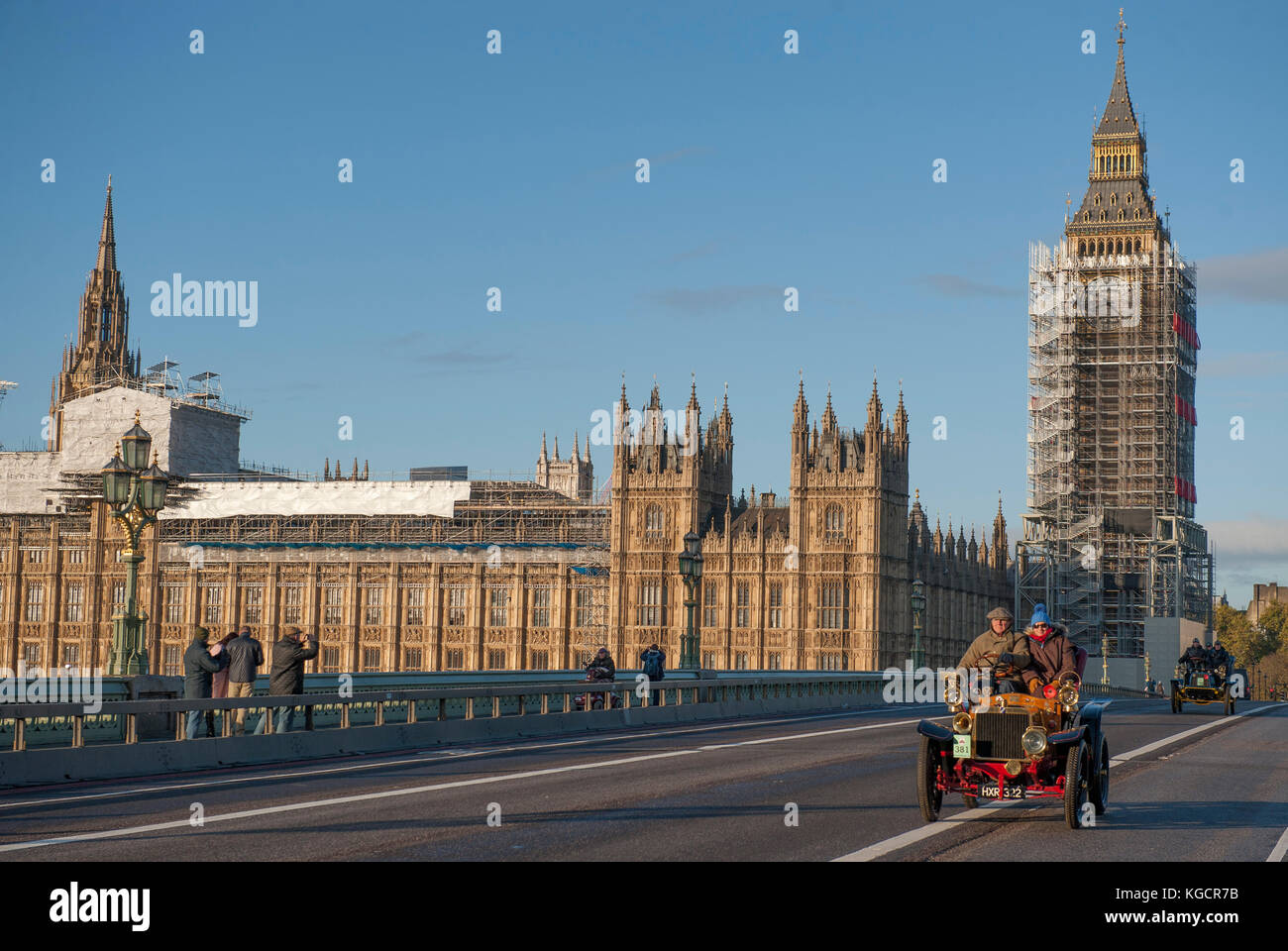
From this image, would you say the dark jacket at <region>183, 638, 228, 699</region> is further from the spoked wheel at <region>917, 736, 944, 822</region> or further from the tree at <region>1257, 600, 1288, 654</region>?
the tree at <region>1257, 600, 1288, 654</region>

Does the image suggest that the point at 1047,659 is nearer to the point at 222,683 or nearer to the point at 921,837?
the point at 921,837

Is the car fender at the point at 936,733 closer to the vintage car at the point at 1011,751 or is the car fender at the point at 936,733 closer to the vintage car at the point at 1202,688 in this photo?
the vintage car at the point at 1011,751

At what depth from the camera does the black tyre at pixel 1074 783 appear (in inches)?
582

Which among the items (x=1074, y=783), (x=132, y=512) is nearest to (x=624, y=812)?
(x=1074, y=783)

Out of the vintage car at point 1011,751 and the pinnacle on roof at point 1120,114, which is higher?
the pinnacle on roof at point 1120,114

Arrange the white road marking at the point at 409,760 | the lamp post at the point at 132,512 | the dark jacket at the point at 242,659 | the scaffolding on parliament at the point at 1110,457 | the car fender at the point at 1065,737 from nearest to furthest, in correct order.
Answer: the car fender at the point at 1065,737 → the white road marking at the point at 409,760 → the dark jacket at the point at 242,659 → the lamp post at the point at 132,512 → the scaffolding on parliament at the point at 1110,457

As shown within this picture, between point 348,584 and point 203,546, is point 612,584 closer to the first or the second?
point 348,584

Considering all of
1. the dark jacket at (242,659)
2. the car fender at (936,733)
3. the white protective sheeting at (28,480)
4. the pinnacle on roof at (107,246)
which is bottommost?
the car fender at (936,733)

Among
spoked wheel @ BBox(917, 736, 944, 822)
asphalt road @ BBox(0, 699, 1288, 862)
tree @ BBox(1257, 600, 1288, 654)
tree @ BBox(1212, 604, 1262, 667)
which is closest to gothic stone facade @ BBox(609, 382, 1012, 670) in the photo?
asphalt road @ BBox(0, 699, 1288, 862)

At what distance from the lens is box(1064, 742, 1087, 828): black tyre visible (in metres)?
14.8

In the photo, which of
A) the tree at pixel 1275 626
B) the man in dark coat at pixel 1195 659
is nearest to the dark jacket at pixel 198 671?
the man in dark coat at pixel 1195 659

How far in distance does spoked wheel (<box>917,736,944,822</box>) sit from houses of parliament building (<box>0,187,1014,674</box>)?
6880 cm

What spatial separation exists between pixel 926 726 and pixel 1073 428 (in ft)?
298

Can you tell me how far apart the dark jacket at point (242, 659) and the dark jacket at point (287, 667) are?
2.40ft
